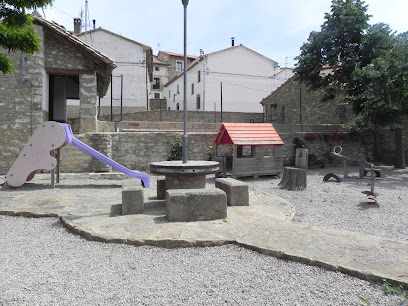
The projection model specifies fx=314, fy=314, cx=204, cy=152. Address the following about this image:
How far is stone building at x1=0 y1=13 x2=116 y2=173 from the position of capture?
10.4 m

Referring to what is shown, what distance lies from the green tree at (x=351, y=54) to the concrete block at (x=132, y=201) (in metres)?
10.9

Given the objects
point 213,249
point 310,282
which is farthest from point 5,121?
point 310,282

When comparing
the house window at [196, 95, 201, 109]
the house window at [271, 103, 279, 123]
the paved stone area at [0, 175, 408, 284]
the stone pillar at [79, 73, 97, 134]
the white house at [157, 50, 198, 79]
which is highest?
the white house at [157, 50, 198, 79]

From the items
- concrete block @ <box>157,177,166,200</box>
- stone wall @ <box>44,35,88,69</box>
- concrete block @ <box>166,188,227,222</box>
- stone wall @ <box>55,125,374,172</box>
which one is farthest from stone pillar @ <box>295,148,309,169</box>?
stone wall @ <box>44,35,88,69</box>

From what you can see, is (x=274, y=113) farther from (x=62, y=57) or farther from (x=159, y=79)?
(x=159, y=79)

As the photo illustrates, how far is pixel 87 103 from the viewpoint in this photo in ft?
36.8

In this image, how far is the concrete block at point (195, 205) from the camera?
15.3 ft

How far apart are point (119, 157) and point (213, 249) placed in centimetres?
903

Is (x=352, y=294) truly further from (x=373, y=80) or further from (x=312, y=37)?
(x=312, y=37)

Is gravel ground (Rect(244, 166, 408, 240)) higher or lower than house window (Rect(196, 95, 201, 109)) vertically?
lower

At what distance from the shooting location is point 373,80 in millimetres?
12484

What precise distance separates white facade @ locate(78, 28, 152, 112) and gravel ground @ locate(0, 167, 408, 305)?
24.1 metres

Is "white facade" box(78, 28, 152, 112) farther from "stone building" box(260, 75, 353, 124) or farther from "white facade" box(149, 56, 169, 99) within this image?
"white facade" box(149, 56, 169, 99)

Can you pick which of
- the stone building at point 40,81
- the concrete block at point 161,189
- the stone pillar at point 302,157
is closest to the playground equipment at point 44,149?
the concrete block at point 161,189
